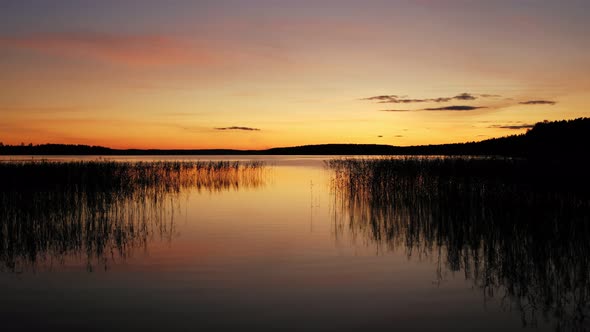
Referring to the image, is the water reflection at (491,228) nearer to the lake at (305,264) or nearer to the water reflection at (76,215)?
the lake at (305,264)

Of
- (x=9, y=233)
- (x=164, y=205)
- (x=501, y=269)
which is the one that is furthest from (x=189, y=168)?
(x=501, y=269)

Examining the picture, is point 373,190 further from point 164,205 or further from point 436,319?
point 436,319

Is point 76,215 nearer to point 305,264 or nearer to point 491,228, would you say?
point 305,264

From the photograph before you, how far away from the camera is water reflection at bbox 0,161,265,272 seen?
29.5 ft

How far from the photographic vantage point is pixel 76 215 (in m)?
13.0

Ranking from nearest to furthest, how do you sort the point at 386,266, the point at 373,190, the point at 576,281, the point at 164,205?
the point at 576,281, the point at 386,266, the point at 164,205, the point at 373,190

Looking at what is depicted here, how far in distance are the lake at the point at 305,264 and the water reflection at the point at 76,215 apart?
69 mm

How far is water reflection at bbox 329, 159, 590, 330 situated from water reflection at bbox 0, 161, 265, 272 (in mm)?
5352

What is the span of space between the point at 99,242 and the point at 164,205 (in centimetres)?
664

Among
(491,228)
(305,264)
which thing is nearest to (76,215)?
(305,264)

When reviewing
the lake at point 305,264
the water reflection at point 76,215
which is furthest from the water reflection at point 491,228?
the water reflection at point 76,215

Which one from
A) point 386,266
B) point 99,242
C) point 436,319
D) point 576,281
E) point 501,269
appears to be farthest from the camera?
point 99,242

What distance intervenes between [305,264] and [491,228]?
4.57m

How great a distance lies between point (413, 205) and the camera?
14.8 metres
